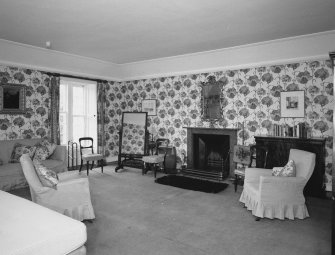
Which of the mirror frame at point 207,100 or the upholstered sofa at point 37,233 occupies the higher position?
the mirror frame at point 207,100

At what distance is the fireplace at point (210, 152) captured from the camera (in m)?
6.30

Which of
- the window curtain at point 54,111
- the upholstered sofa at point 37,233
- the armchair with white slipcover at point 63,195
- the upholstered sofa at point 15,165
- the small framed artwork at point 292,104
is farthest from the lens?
the window curtain at point 54,111

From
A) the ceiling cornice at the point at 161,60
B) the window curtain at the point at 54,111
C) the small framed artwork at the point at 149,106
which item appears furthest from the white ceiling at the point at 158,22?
the small framed artwork at the point at 149,106

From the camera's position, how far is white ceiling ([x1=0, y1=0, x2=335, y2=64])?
3779mm

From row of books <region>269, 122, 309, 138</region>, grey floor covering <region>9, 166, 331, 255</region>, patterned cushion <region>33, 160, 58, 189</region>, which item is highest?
row of books <region>269, 122, 309, 138</region>

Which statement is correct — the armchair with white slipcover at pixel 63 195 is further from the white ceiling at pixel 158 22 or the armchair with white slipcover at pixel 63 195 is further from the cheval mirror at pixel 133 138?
the cheval mirror at pixel 133 138

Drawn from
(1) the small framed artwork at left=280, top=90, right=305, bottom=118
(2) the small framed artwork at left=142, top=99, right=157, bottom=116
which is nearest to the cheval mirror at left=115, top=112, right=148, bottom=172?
(2) the small framed artwork at left=142, top=99, right=157, bottom=116

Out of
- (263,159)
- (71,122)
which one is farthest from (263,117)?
(71,122)

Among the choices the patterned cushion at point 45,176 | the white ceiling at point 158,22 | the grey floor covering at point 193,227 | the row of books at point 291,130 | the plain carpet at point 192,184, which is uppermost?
the white ceiling at point 158,22

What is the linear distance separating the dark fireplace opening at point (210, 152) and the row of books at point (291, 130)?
1.27 meters

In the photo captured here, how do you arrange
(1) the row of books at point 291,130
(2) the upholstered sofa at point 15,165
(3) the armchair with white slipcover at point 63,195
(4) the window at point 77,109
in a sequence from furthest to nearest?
(4) the window at point 77,109, (1) the row of books at point 291,130, (2) the upholstered sofa at point 15,165, (3) the armchair with white slipcover at point 63,195

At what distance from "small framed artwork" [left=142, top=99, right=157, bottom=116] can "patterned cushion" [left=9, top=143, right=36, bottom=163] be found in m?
3.20

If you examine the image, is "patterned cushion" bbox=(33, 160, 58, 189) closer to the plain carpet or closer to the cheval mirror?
the plain carpet

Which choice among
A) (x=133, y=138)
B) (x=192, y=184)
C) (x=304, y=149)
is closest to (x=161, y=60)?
(x=133, y=138)
